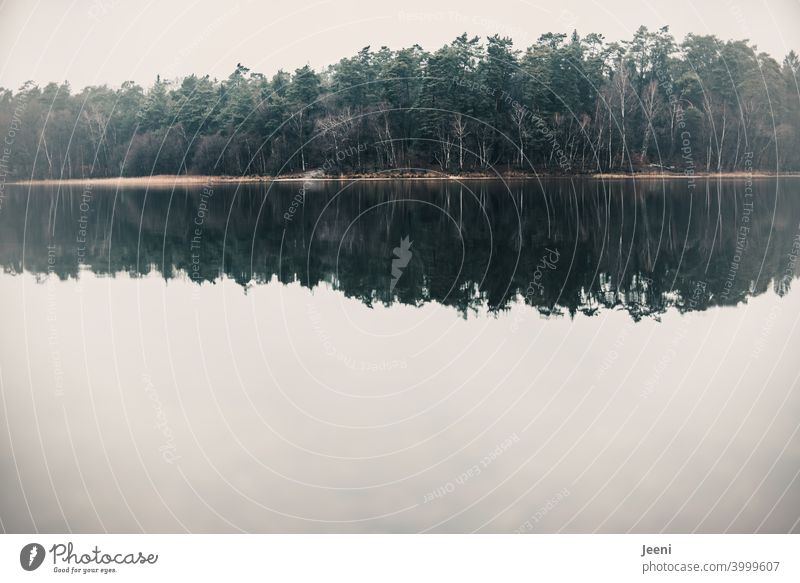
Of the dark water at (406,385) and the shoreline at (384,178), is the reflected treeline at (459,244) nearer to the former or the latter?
the dark water at (406,385)

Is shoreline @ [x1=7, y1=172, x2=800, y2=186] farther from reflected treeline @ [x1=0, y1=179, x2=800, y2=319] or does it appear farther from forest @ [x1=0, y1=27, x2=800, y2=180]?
reflected treeline @ [x1=0, y1=179, x2=800, y2=319]

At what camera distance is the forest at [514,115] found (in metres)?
68.2

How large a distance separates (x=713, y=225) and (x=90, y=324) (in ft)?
70.2

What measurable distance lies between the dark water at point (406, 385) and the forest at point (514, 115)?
137 ft

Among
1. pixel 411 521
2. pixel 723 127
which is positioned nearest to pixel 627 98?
pixel 723 127

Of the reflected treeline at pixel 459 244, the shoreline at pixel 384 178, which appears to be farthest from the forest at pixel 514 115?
the reflected treeline at pixel 459 244

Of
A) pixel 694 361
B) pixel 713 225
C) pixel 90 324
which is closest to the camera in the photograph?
pixel 694 361

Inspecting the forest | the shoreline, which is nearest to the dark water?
the shoreline

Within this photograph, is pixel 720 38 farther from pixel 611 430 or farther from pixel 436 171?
pixel 611 430

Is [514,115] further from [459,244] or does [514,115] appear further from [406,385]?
[406,385]

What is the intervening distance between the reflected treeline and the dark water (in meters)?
0.17

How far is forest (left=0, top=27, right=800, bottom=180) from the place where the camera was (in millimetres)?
68188

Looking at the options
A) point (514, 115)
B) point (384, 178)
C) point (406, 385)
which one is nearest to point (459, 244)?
point (406, 385)

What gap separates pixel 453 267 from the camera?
896 inches
